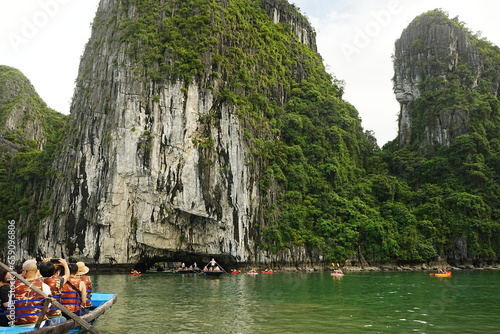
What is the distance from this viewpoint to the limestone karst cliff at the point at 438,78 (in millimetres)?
57000

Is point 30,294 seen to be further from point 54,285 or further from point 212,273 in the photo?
point 212,273

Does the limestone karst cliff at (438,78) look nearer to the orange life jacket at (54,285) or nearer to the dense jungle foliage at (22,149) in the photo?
the dense jungle foliage at (22,149)

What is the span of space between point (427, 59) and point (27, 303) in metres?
66.4

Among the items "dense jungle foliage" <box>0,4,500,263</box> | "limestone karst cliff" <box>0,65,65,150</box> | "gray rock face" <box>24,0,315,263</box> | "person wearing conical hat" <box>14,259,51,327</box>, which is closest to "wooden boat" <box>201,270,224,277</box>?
"gray rock face" <box>24,0,315,263</box>

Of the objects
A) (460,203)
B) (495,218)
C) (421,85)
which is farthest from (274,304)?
(421,85)

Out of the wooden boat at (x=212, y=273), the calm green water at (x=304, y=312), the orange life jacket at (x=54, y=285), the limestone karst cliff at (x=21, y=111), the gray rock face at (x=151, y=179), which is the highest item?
the limestone karst cliff at (x=21, y=111)

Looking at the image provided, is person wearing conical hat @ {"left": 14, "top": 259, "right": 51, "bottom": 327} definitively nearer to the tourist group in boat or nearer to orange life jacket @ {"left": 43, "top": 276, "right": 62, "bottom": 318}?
the tourist group in boat

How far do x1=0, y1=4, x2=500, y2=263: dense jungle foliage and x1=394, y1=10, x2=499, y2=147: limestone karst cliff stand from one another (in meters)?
0.98

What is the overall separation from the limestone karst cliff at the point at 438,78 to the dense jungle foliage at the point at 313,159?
3.22ft

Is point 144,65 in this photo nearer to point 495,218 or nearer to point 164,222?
point 164,222

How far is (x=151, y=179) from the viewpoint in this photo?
36.0 m

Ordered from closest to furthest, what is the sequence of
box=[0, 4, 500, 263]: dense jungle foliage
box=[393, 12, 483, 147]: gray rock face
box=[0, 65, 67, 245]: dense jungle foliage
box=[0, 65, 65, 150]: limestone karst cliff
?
box=[0, 4, 500, 263]: dense jungle foliage, box=[0, 65, 67, 245]: dense jungle foliage, box=[0, 65, 65, 150]: limestone karst cliff, box=[393, 12, 483, 147]: gray rock face

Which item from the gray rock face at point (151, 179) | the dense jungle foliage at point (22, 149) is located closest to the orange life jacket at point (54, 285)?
the gray rock face at point (151, 179)

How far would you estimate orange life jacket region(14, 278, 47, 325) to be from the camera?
7273 millimetres
